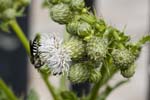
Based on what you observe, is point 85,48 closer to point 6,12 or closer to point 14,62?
point 6,12

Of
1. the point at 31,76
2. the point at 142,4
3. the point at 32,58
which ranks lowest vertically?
the point at 31,76

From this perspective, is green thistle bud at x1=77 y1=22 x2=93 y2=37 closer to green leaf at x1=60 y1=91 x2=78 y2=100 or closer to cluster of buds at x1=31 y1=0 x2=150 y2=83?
cluster of buds at x1=31 y1=0 x2=150 y2=83

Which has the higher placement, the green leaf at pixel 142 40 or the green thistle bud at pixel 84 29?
the green thistle bud at pixel 84 29

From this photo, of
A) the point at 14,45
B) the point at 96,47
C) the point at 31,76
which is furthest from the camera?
the point at 31,76

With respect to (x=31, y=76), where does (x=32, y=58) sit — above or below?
above

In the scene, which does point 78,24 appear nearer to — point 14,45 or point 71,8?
point 71,8

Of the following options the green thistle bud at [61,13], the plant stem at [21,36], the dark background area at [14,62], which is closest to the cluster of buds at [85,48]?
the green thistle bud at [61,13]

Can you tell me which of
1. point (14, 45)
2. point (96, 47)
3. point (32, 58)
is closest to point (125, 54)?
point (96, 47)

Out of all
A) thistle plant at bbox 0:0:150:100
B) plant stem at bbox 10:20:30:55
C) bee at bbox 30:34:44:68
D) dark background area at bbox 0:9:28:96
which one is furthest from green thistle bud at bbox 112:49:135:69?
dark background area at bbox 0:9:28:96

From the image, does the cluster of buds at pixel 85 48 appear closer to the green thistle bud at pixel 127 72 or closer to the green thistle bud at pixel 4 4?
the green thistle bud at pixel 127 72
